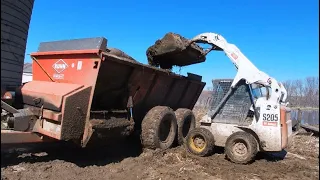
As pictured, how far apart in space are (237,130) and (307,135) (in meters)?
6.03

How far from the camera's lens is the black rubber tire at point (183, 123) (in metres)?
8.10

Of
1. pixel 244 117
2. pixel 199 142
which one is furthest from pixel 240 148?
pixel 199 142

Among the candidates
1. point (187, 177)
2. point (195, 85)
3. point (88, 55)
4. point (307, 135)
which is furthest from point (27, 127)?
point (307, 135)

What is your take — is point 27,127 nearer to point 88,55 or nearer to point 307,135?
point 88,55

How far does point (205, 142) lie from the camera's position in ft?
23.7

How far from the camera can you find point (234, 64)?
7.56 metres

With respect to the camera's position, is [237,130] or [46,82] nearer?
[46,82]

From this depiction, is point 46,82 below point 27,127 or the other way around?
the other way around

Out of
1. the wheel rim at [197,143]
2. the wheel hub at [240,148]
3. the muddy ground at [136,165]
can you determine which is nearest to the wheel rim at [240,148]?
the wheel hub at [240,148]

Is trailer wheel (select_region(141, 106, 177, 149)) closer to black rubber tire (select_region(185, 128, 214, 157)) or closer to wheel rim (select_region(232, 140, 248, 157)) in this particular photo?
black rubber tire (select_region(185, 128, 214, 157))

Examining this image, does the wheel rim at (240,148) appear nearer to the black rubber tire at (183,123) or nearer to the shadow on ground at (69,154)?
the black rubber tire at (183,123)

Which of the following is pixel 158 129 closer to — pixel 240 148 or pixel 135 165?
pixel 135 165

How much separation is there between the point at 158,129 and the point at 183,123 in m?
1.53

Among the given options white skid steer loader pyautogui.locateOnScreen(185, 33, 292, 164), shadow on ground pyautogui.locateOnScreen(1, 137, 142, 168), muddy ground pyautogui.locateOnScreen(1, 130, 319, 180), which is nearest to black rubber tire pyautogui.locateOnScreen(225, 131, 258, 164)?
white skid steer loader pyautogui.locateOnScreen(185, 33, 292, 164)
